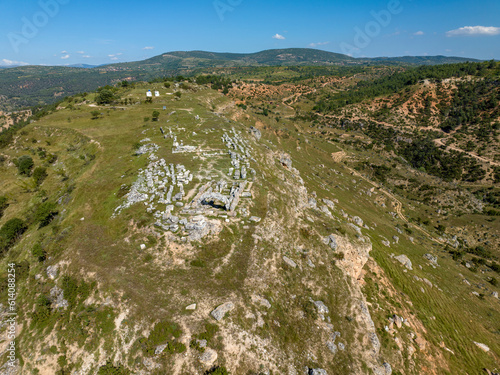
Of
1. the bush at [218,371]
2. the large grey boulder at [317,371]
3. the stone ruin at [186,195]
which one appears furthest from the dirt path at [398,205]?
the bush at [218,371]

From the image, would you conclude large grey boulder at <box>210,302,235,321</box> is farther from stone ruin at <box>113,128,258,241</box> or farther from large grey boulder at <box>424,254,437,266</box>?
large grey boulder at <box>424,254,437,266</box>

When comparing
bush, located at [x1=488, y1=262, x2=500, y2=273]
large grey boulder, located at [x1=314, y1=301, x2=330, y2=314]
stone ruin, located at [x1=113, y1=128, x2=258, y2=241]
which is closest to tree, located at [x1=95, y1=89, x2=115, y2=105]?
stone ruin, located at [x1=113, y1=128, x2=258, y2=241]

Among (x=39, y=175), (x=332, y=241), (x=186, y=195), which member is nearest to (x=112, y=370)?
(x=186, y=195)

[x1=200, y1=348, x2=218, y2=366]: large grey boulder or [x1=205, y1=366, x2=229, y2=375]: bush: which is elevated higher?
[x1=200, y1=348, x2=218, y2=366]: large grey boulder

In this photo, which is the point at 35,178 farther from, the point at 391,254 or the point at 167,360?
the point at 391,254

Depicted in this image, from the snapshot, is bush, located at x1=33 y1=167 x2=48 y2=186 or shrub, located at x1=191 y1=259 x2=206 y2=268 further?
bush, located at x1=33 y1=167 x2=48 y2=186

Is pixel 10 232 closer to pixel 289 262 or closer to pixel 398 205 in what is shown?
pixel 289 262

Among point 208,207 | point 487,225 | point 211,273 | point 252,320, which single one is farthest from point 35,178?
point 487,225

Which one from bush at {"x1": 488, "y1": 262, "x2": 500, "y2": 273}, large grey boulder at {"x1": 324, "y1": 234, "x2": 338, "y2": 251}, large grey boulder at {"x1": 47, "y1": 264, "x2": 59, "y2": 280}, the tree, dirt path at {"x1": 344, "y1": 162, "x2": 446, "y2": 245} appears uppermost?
the tree
